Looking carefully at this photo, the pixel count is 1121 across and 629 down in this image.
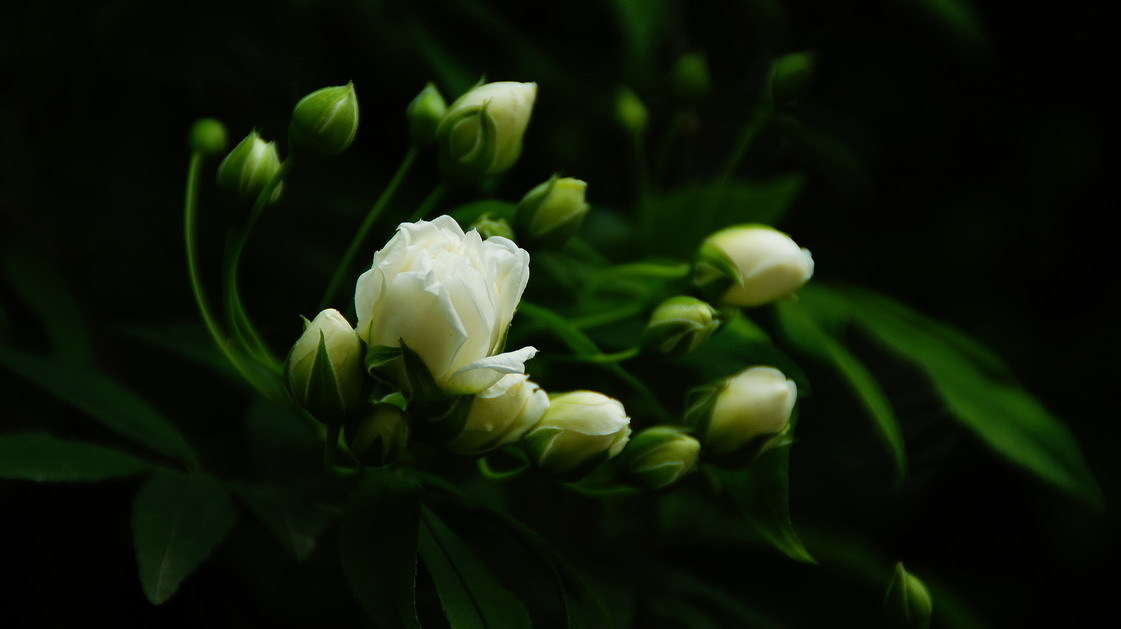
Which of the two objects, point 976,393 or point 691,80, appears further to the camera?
point 691,80

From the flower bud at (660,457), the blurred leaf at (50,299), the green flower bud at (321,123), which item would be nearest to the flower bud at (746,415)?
the flower bud at (660,457)

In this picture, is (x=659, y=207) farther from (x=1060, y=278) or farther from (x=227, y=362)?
(x=1060, y=278)

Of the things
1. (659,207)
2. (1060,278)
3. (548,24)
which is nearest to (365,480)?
(659,207)

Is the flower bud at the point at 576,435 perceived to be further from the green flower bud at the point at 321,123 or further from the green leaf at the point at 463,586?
the green flower bud at the point at 321,123

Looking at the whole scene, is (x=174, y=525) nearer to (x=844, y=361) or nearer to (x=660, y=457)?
(x=660, y=457)

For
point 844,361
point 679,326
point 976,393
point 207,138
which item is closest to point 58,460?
point 207,138
